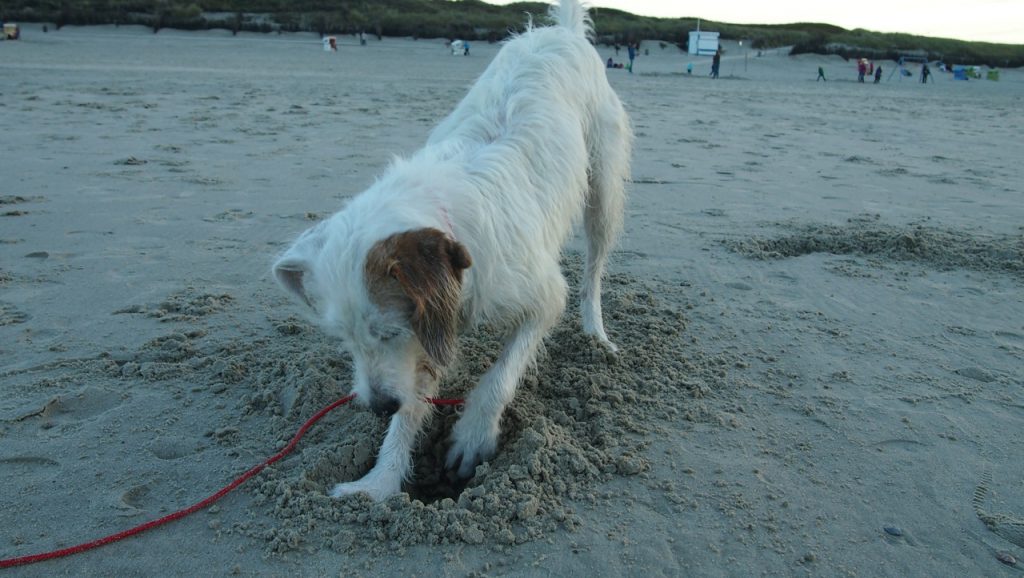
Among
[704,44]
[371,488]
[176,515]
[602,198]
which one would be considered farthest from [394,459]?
[704,44]

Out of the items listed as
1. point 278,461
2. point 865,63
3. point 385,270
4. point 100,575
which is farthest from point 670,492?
point 865,63

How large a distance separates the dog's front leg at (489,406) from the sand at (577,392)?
13cm

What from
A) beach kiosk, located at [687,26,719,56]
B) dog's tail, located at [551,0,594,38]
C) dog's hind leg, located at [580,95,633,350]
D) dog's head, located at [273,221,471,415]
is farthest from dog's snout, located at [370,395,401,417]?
beach kiosk, located at [687,26,719,56]

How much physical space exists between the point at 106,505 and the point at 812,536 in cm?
264

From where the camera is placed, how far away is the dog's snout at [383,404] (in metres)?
2.67

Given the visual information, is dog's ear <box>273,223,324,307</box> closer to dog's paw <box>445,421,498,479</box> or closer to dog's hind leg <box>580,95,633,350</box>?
dog's paw <box>445,421,498,479</box>

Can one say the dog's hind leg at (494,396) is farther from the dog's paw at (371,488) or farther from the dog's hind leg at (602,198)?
the dog's hind leg at (602,198)

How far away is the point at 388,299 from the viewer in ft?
8.38

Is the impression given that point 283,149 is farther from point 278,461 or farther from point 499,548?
point 499,548

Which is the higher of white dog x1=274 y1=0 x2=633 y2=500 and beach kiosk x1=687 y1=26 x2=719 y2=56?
beach kiosk x1=687 y1=26 x2=719 y2=56

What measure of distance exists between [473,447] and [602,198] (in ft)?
6.52

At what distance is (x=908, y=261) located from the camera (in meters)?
5.55

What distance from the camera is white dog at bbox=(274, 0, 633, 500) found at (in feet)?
8.34

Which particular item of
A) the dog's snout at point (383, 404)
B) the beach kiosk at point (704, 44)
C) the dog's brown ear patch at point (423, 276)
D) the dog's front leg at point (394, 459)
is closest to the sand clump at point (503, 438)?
the dog's front leg at point (394, 459)
